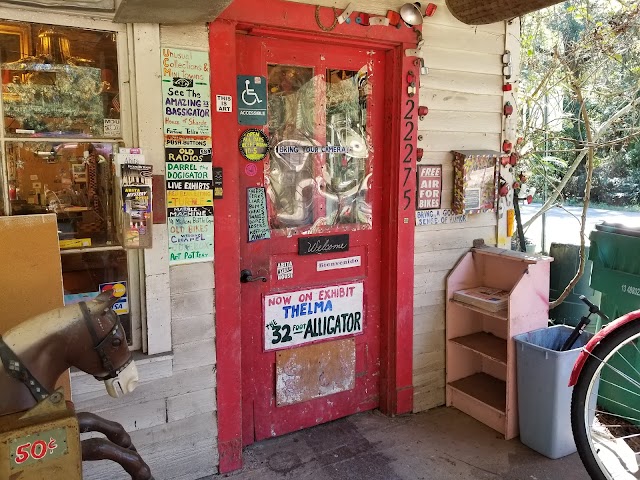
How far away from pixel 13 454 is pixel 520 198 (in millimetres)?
3733

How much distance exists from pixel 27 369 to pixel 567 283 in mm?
3899

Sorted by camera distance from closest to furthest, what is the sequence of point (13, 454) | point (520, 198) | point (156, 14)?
point (13, 454), point (156, 14), point (520, 198)

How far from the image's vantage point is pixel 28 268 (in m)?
2.16

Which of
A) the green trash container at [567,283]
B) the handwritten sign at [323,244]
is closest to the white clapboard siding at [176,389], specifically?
the handwritten sign at [323,244]

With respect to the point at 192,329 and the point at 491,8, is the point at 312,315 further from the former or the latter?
the point at 491,8

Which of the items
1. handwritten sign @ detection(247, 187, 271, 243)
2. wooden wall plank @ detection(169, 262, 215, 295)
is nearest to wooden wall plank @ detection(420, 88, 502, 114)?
handwritten sign @ detection(247, 187, 271, 243)

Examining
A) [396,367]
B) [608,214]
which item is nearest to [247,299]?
[396,367]

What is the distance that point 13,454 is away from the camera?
55.5 inches

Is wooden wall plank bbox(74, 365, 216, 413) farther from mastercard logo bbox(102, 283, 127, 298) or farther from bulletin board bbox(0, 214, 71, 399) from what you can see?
mastercard logo bbox(102, 283, 127, 298)

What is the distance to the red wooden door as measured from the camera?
10.0 feet

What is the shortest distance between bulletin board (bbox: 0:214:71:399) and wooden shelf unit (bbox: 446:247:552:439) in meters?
2.57

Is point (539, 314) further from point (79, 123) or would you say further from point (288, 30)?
point (79, 123)

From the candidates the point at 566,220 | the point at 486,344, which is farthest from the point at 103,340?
the point at 566,220

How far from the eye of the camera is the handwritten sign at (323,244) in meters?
3.22
